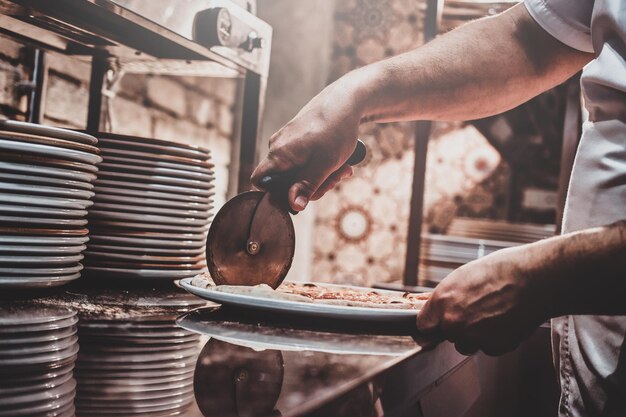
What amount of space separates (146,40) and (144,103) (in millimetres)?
1426

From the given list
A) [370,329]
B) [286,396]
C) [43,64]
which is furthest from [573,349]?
[43,64]

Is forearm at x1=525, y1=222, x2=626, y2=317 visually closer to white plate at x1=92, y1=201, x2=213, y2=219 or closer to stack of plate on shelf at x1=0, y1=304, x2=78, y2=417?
stack of plate on shelf at x1=0, y1=304, x2=78, y2=417

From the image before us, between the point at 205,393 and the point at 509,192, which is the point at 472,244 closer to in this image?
the point at 205,393

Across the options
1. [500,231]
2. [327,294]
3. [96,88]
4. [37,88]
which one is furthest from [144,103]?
[500,231]

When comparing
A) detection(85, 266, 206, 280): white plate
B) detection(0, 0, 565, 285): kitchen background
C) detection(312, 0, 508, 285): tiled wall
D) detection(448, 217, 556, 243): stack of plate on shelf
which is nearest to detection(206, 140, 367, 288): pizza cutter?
detection(85, 266, 206, 280): white plate

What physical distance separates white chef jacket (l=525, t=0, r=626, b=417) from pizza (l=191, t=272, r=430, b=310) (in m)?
0.27

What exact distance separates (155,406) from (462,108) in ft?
3.81

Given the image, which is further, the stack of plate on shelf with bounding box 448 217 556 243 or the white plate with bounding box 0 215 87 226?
the stack of plate on shelf with bounding box 448 217 556 243

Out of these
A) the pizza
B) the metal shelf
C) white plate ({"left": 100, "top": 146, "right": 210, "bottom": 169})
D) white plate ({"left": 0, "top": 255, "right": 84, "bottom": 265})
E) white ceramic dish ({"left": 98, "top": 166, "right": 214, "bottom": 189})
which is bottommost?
the pizza

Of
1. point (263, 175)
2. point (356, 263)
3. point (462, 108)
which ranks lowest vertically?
point (356, 263)

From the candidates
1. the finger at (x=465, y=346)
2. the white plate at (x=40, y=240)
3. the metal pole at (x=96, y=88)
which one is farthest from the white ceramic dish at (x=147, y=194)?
the finger at (x=465, y=346)

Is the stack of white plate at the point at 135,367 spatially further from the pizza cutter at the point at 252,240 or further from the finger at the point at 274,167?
the finger at the point at 274,167

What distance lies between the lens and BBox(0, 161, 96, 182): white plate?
3.03ft

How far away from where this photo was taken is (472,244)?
321cm
